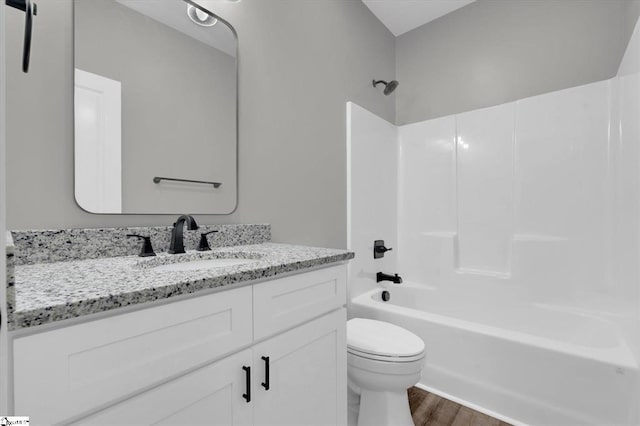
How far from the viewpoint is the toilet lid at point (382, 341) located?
4.39 feet

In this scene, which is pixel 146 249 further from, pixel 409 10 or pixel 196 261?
pixel 409 10

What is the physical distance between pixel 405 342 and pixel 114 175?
138cm

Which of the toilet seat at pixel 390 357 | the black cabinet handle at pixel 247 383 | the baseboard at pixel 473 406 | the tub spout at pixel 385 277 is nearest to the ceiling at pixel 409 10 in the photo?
the tub spout at pixel 385 277

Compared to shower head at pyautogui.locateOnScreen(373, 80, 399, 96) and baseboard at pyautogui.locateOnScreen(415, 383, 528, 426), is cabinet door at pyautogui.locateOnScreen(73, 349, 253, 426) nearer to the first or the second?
baseboard at pyautogui.locateOnScreen(415, 383, 528, 426)

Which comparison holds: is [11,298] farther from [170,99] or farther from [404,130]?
[404,130]

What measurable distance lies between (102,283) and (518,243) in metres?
2.35

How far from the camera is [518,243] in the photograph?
2100 mm

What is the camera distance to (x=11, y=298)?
1.51 ft

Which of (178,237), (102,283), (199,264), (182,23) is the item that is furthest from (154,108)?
(102,283)

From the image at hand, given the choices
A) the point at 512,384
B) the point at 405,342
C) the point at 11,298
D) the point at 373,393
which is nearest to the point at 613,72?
the point at 512,384

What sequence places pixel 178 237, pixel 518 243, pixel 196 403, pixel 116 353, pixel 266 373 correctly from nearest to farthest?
pixel 116 353 → pixel 196 403 → pixel 266 373 → pixel 178 237 → pixel 518 243

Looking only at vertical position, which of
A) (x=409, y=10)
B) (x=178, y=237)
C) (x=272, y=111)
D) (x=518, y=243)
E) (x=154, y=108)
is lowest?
(x=518, y=243)

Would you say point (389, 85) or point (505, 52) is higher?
point (505, 52)

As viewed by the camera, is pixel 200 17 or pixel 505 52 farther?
pixel 505 52
